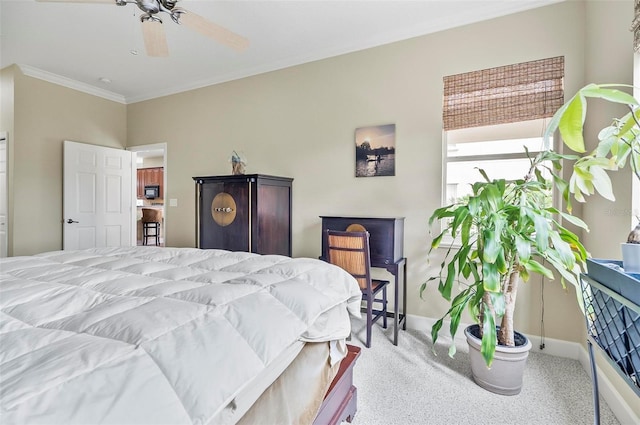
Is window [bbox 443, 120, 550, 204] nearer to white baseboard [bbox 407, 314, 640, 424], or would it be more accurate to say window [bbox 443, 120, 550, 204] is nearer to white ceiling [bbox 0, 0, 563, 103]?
white ceiling [bbox 0, 0, 563, 103]

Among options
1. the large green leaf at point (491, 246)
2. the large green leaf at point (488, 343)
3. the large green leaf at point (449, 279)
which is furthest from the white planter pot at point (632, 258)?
the large green leaf at point (449, 279)

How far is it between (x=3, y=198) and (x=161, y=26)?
3318mm

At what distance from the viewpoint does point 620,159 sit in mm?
999

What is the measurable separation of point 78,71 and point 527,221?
16.2ft

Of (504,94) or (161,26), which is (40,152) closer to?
(161,26)

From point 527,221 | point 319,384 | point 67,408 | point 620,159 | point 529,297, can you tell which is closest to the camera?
point 67,408

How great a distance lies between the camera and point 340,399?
1.47 meters

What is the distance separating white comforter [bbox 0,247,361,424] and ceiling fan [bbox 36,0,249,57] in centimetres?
159

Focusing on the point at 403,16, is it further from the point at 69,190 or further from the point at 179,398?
the point at 69,190

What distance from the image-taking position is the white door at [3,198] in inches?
145

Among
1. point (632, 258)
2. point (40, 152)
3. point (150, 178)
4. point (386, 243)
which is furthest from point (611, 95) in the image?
point (150, 178)

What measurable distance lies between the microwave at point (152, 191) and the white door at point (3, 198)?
16.7 feet

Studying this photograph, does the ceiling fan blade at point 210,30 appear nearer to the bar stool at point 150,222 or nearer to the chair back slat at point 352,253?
the chair back slat at point 352,253

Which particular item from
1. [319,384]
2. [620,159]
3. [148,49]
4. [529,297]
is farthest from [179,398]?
[529,297]
